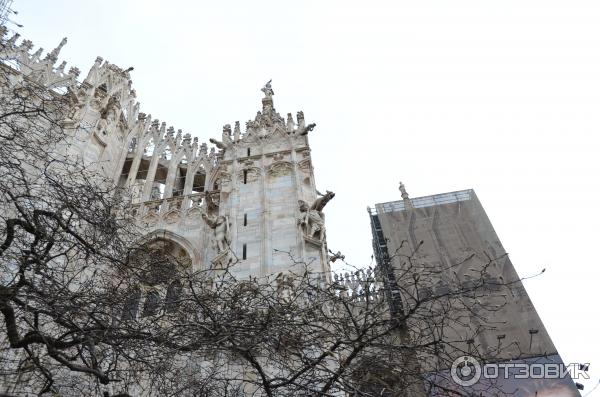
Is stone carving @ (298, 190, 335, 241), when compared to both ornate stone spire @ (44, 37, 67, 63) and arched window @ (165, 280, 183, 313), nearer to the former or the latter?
arched window @ (165, 280, 183, 313)

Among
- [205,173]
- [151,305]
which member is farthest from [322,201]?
[151,305]

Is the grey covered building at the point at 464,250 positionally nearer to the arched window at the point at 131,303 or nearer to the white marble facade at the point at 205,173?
the white marble facade at the point at 205,173

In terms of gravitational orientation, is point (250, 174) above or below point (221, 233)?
above

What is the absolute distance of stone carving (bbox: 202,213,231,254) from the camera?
11766 millimetres

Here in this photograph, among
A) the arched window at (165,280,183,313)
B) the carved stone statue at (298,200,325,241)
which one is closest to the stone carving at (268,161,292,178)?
the carved stone statue at (298,200,325,241)

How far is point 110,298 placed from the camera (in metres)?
5.81

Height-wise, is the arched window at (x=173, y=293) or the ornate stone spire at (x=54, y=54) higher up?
the ornate stone spire at (x=54, y=54)

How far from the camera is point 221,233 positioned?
472 inches

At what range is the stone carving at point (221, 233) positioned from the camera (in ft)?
38.6

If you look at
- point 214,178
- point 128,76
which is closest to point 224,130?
point 214,178

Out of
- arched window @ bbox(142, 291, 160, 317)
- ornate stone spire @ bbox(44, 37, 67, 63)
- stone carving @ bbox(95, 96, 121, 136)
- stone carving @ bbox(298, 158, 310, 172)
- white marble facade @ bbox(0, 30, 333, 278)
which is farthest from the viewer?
ornate stone spire @ bbox(44, 37, 67, 63)

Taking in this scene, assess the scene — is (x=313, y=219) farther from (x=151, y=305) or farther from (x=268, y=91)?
(x=268, y=91)

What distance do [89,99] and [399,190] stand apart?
1439 centimetres

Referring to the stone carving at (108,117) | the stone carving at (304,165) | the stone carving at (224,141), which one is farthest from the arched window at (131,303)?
the stone carving at (108,117)
